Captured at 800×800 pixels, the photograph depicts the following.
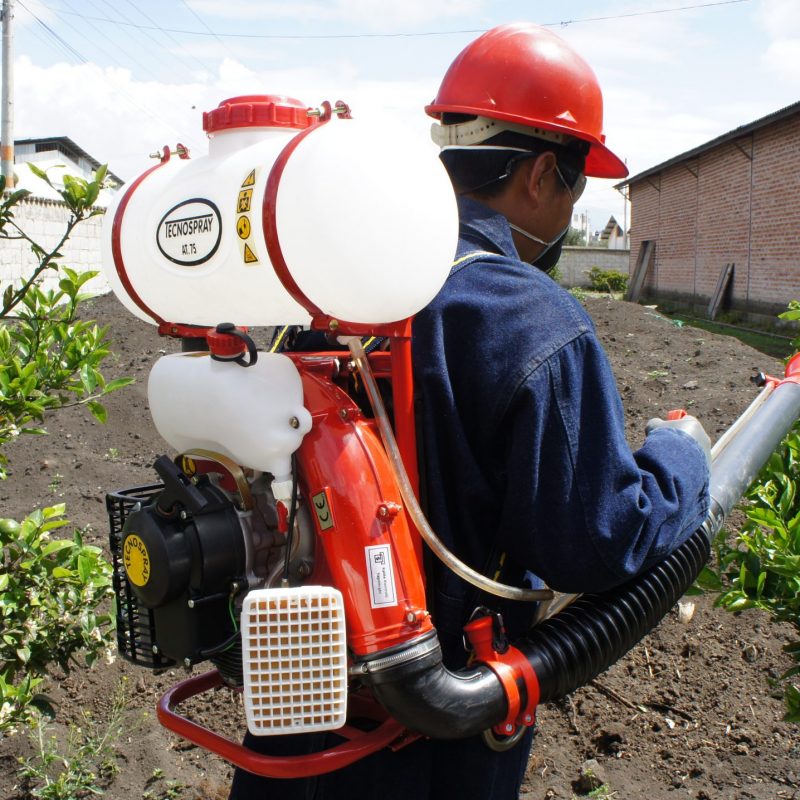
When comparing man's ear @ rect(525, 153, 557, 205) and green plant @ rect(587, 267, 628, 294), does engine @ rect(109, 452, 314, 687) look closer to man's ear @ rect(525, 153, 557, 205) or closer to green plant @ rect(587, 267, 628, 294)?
man's ear @ rect(525, 153, 557, 205)

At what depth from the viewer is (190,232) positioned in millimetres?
1433

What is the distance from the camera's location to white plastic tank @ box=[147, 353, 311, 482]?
4.45ft

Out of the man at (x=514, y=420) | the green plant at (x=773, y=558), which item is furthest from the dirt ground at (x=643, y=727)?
the man at (x=514, y=420)

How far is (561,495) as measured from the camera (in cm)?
139

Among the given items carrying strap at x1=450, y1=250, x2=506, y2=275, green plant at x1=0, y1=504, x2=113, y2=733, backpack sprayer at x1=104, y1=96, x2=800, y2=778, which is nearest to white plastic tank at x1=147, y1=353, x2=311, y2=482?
backpack sprayer at x1=104, y1=96, x2=800, y2=778

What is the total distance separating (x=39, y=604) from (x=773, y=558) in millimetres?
2072

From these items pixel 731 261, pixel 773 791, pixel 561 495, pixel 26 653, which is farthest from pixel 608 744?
pixel 731 261

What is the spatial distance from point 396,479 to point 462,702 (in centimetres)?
37

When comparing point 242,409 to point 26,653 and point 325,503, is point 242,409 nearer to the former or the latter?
point 325,503

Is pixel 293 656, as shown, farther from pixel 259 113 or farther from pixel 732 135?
pixel 732 135

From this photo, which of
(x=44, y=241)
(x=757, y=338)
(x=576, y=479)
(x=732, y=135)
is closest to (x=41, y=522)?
(x=576, y=479)

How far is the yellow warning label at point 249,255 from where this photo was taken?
1.34 metres

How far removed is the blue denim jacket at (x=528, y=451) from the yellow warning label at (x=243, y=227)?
0.34 m

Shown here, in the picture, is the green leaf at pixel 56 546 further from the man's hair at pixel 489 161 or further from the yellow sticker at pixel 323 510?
the man's hair at pixel 489 161
